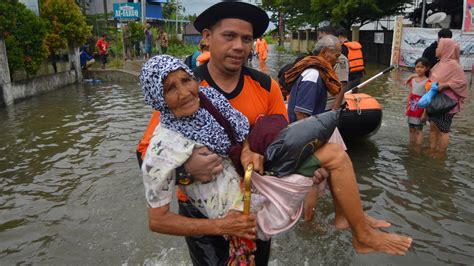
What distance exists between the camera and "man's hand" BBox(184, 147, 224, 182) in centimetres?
188

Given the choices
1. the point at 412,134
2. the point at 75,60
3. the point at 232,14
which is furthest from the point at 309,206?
the point at 75,60

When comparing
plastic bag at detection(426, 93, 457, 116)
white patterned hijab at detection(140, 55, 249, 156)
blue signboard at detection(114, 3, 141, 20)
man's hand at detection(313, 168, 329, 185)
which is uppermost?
blue signboard at detection(114, 3, 141, 20)

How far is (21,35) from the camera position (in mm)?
11281

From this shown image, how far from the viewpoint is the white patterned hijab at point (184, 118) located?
1.88m

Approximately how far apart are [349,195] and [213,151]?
71cm

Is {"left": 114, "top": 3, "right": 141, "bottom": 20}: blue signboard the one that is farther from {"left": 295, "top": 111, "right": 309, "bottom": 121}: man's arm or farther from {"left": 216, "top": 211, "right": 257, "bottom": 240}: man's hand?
{"left": 216, "top": 211, "right": 257, "bottom": 240}: man's hand

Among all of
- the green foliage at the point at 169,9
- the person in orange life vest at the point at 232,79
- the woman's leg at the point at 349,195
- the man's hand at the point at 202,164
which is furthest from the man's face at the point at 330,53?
the green foliage at the point at 169,9

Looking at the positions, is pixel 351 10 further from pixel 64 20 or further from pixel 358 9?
pixel 64 20

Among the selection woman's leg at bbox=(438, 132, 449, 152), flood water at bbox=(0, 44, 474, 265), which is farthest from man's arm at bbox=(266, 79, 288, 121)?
woman's leg at bbox=(438, 132, 449, 152)

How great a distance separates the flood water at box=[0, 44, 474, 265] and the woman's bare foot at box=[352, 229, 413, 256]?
5.61ft

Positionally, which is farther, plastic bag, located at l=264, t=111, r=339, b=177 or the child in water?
the child in water

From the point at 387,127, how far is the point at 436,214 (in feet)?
13.3

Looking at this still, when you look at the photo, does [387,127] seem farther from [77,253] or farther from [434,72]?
[77,253]

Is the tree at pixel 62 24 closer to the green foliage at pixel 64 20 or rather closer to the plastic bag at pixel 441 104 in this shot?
the green foliage at pixel 64 20
